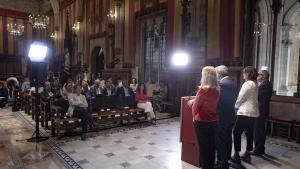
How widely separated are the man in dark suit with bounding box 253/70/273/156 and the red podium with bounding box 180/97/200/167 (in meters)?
1.32

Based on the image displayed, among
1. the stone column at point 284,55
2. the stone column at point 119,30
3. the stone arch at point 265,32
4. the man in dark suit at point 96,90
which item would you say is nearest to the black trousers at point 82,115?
the man in dark suit at point 96,90

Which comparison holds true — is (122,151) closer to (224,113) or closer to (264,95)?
(224,113)

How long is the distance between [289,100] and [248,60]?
1.61m

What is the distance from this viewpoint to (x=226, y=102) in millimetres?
3381

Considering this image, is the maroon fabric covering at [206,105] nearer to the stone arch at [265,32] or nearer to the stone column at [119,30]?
the stone arch at [265,32]

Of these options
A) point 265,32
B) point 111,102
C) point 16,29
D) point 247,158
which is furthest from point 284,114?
point 16,29

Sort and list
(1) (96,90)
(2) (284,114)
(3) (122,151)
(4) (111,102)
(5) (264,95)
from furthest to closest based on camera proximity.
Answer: (1) (96,90), (4) (111,102), (2) (284,114), (3) (122,151), (5) (264,95)

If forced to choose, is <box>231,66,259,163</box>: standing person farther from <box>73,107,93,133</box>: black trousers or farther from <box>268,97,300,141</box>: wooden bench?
<box>73,107,93,133</box>: black trousers

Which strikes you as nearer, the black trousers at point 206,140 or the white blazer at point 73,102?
the black trousers at point 206,140

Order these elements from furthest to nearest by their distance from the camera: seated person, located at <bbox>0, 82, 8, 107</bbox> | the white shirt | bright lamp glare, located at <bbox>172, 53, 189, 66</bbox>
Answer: seated person, located at <bbox>0, 82, 8, 107</bbox>
bright lamp glare, located at <bbox>172, 53, 189, 66</bbox>
the white shirt

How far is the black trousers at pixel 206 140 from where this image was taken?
2857mm

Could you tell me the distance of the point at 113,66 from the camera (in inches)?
476

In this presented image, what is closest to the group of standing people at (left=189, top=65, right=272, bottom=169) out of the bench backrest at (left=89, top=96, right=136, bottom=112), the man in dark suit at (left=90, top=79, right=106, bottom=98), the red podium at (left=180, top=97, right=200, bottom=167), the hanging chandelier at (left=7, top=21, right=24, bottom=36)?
the red podium at (left=180, top=97, right=200, bottom=167)

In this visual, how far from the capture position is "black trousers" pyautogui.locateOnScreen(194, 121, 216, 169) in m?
2.86
